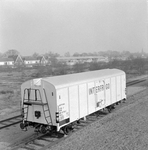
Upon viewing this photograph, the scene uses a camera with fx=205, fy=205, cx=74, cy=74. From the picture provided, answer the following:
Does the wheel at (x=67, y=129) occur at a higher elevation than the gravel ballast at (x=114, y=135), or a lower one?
higher

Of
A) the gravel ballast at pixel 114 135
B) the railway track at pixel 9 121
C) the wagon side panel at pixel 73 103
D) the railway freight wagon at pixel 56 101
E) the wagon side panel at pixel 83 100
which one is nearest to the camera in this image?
the gravel ballast at pixel 114 135

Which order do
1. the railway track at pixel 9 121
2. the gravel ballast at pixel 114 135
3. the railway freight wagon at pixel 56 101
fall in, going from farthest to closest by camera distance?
the railway track at pixel 9 121 < the railway freight wagon at pixel 56 101 < the gravel ballast at pixel 114 135

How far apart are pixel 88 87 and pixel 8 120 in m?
6.13

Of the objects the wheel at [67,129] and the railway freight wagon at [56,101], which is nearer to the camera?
the railway freight wagon at [56,101]

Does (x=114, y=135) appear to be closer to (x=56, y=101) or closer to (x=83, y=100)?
(x=83, y=100)

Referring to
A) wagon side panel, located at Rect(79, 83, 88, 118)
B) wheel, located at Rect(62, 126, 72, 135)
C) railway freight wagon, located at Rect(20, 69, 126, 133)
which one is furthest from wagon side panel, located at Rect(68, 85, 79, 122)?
wheel, located at Rect(62, 126, 72, 135)

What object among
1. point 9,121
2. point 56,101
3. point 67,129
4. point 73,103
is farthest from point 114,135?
point 9,121

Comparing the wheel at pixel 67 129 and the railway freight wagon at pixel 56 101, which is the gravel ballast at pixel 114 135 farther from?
the railway freight wagon at pixel 56 101

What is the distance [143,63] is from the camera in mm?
62125

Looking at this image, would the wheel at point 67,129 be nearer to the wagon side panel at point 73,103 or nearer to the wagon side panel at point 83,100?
the wagon side panel at point 73,103

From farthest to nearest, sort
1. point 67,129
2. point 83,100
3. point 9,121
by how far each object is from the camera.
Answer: point 9,121 → point 83,100 → point 67,129

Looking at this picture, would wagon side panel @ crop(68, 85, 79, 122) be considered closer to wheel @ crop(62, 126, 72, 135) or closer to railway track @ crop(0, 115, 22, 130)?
wheel @ crop(62, 126, 72, 135)

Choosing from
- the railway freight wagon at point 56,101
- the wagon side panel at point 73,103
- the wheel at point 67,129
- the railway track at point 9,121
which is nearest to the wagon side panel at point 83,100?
the railway freight wagon at point 56,101

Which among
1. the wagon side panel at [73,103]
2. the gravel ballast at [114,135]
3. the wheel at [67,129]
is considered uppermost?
the wagon side panel at [73,103]
